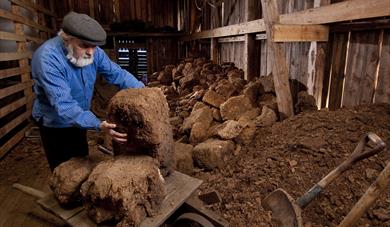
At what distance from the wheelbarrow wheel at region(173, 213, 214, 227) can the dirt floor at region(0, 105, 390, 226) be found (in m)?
0.40

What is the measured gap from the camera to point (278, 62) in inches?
130

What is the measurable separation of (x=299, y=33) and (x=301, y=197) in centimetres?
195

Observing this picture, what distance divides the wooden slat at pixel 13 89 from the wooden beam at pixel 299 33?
413 cm

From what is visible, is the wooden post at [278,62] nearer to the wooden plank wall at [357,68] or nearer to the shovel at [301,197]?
the wooden plank wall at [357,68]

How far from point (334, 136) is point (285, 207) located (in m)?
0.96

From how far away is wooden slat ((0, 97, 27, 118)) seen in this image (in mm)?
4322

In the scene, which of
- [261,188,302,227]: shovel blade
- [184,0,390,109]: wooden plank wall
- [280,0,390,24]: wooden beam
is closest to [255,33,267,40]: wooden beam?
[184,0,390,109]: wooden plank wall

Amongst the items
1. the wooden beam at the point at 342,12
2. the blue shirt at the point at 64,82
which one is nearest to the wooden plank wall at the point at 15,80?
the blue shirt at the point at 64,82

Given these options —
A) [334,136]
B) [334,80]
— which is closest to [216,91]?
[334,80]

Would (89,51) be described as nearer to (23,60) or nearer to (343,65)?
Answer: (343,65)

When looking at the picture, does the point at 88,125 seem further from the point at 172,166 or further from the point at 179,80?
the point at 179,80

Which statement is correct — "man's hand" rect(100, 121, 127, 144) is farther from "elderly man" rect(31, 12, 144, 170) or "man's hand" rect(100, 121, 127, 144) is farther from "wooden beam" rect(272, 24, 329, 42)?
"wooden beam" rect(272, 24, 329, 42)

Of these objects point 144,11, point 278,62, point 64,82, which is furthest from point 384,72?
point 144,11

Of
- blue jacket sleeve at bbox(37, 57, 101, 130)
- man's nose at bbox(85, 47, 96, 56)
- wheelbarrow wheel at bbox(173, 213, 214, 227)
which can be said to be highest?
man's nose at bbox(85, 47, 96, 56)
